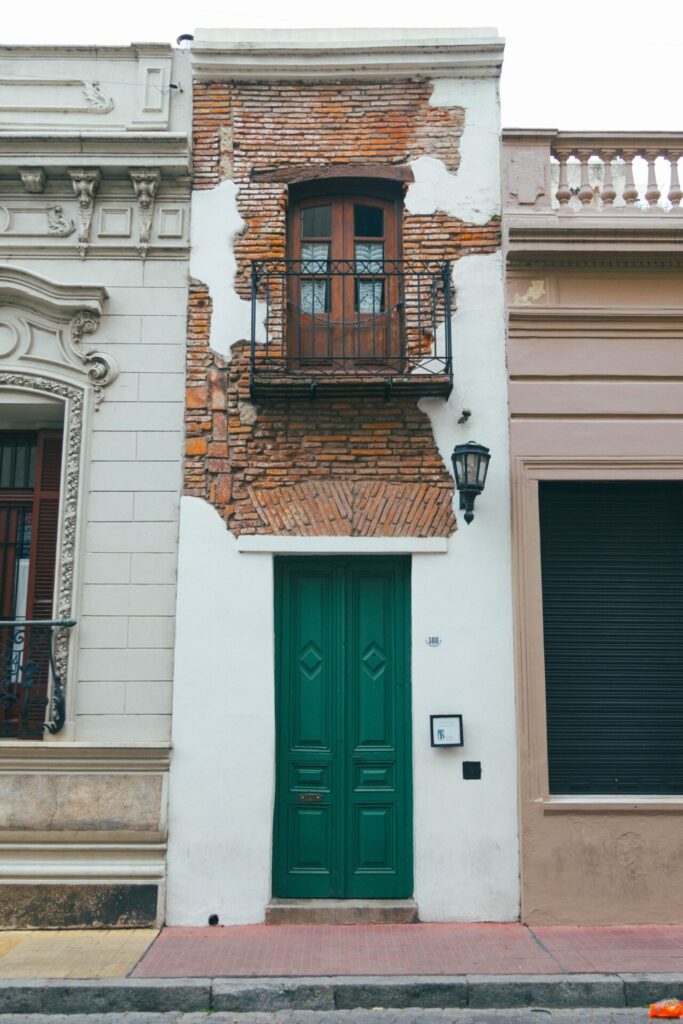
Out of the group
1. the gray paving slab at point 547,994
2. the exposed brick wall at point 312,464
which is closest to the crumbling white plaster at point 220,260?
Result: the exposed brick wall at point 312,464

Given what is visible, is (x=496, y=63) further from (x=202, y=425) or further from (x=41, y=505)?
(x=41, y=505)

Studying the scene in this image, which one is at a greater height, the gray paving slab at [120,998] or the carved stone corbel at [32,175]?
the carved stone corbel at [32,175]

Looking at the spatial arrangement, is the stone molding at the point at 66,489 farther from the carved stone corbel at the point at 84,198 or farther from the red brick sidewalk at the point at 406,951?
the red brick sidewalk at the point at 406,951

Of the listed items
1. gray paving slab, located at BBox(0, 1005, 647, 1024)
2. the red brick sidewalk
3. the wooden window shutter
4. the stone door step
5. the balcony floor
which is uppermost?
the balcony floor

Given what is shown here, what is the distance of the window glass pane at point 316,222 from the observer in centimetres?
827

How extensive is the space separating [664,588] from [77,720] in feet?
16.7

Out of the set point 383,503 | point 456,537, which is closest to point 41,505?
point 383,503

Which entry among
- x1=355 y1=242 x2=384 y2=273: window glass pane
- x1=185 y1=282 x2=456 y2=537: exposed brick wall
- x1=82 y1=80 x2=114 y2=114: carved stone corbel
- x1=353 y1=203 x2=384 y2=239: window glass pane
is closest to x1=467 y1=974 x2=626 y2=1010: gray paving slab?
x1=185 y1=282 x2=456 y2=537: exposed brick wall

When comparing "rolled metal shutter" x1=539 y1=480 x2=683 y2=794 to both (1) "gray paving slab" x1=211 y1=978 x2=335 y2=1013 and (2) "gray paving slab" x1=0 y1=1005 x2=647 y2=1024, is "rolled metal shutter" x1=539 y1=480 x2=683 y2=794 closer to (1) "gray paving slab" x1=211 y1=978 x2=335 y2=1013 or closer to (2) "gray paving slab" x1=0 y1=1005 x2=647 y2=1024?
(2) "gray paving slab" x1=0 y1=1005 x2=647 y2=1024

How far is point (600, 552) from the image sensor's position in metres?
7.63

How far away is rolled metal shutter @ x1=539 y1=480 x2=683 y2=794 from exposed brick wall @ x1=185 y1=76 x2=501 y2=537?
1150 mm

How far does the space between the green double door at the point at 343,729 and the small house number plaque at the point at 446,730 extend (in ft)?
0.87

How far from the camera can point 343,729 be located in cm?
735

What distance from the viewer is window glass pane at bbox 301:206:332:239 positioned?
827 cm
